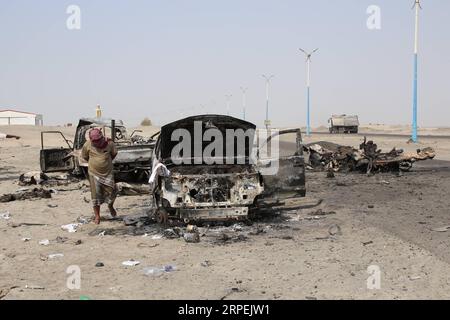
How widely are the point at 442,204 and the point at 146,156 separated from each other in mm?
7227

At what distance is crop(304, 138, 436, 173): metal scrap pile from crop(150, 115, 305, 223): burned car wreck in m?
7.50

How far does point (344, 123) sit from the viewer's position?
204 ft

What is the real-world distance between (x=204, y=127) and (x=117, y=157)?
4.17 m

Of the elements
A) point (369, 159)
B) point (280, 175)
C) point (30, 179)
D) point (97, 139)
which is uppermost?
point (97, 139)

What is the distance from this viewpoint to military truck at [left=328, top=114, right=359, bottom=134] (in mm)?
62000

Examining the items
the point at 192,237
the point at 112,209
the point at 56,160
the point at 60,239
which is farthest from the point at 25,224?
the point at 56,160

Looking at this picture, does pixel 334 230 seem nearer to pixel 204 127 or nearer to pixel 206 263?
pixel 206 263

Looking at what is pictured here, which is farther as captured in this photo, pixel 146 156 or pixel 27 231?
pixel 146 156

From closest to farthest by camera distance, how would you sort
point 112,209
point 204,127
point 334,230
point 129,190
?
point 334,230, point 112,209, point 204,127, point 129,190

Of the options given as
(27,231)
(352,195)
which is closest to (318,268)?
(27,231)

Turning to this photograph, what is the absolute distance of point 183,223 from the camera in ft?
28.7

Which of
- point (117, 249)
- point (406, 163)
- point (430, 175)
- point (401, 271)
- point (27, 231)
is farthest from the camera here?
point (406, 163)

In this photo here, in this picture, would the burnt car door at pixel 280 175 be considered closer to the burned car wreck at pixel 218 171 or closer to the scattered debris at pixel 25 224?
the burned car wreck at pixel 218 171
